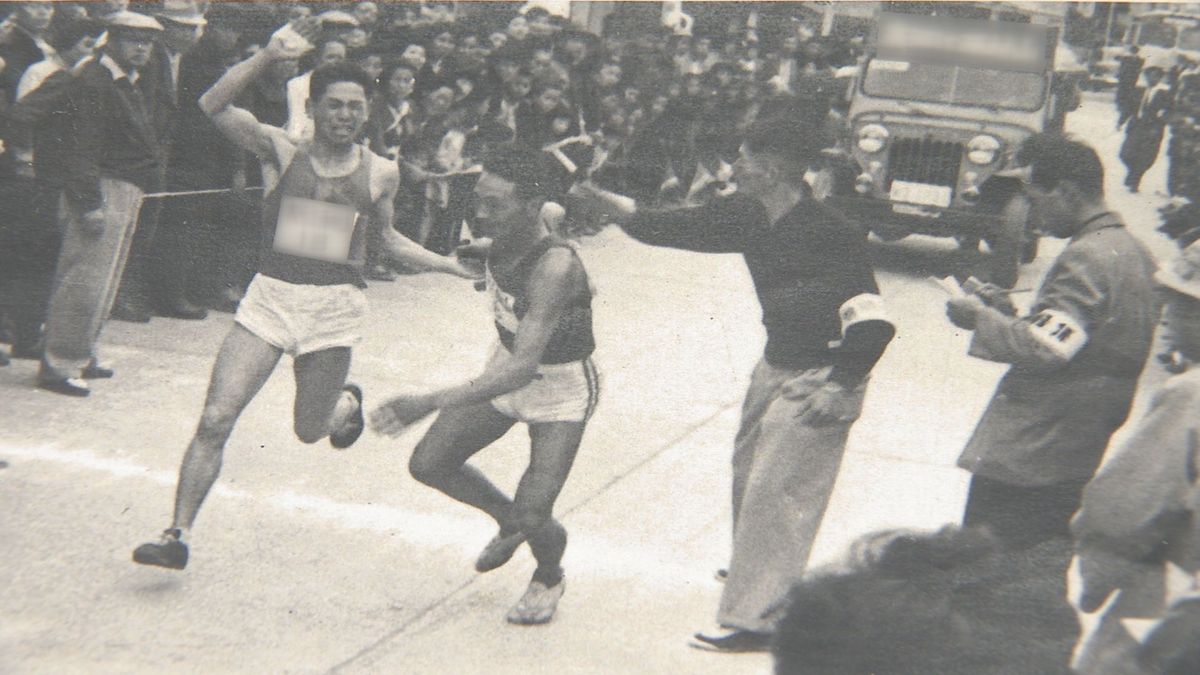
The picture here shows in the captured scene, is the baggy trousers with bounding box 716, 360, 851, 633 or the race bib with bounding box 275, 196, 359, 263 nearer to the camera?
the baggy trousers with bounding box 716, 360, 851, 633

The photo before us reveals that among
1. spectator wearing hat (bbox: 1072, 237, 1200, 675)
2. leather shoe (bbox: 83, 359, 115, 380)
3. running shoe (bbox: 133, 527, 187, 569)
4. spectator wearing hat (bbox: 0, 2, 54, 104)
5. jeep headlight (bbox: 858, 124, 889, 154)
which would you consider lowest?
running shoe (bbox: 133, 527, 187, 569)

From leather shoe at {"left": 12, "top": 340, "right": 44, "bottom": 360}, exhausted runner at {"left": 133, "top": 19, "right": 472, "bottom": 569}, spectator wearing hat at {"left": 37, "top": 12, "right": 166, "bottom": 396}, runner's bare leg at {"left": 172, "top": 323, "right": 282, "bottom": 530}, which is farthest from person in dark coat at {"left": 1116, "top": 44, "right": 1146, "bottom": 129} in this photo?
leather shoe at {"left": 12, "top": 340, "right": 44, "bottom": 360}

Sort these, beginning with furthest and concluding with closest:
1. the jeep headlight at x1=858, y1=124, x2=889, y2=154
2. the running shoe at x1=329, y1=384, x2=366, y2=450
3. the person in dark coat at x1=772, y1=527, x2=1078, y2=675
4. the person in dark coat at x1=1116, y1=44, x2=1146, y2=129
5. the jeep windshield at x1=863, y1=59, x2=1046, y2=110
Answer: the jeep headlight at x1=858, y1=124, x2=889, y2=154 → the jeep windshield at x1=863, y1=59, x2=1046, y2=110 → the running shoe at x1=329, y1=384, x2=366, y2=450 → the person in dark coat at x1=1116, y1=44, x2=1146, y2=129 → the person in dark coat at x1=772, y1=527, x2=1078, y2=675

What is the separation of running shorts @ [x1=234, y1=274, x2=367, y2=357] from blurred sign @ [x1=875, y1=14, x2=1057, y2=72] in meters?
2.29

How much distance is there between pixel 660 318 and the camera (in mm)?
4910

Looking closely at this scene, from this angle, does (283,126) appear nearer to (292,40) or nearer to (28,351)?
(292,40)

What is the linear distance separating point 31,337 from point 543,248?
1.87 metres

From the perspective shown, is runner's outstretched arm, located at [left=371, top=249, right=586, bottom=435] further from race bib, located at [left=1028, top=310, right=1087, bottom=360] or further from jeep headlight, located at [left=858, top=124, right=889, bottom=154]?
jeep headlight, located at [left=858, top=124, right=889, bottom=154]

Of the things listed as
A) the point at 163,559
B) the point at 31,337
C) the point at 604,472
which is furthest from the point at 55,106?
the point at 604,472

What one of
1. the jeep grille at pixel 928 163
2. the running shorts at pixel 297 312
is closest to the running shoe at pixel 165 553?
the running shorts at pixel 297 312

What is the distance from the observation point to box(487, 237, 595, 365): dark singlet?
3176 mm

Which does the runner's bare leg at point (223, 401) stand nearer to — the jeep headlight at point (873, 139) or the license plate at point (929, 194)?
the license plate at point (929, 194)

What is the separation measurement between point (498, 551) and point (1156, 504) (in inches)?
72.6

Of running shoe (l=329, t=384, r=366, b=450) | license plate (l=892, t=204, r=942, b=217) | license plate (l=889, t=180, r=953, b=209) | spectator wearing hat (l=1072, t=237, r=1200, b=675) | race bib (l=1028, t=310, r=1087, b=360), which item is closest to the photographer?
spectator wearing hat (l=1072, t=237, r=1200, b=675)
